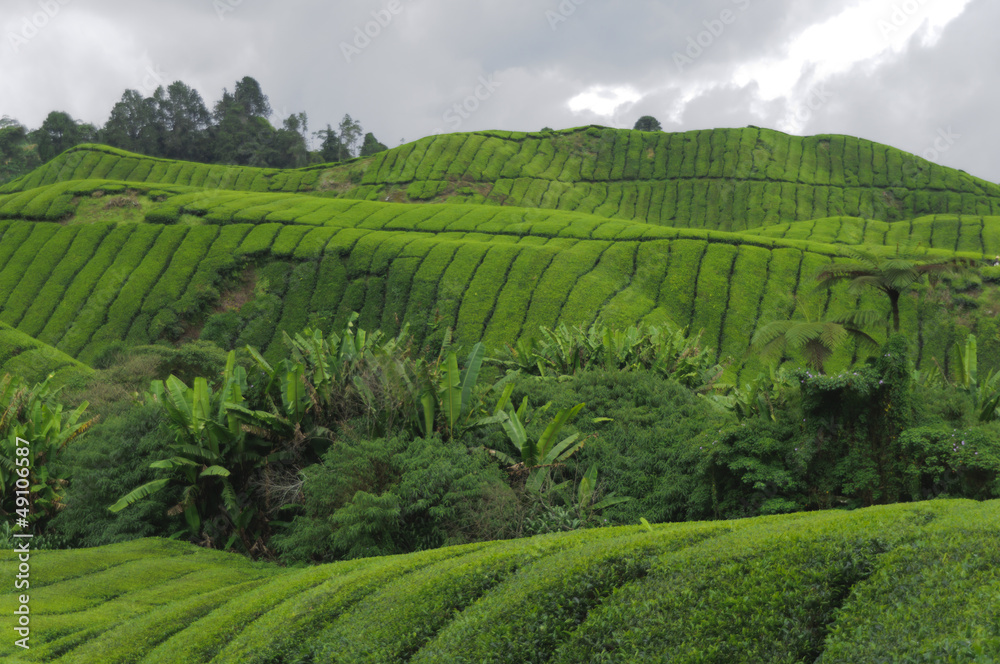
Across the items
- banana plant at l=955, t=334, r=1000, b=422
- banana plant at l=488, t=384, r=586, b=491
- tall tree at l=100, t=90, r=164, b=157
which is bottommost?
banana plant at l=488, t=384, r=586, b=491

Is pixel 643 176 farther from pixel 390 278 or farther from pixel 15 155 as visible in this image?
pixel 15 155

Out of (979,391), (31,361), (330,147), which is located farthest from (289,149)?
(979,391)

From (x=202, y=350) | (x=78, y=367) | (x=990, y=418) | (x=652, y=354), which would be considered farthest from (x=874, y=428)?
(x=78, y=367)

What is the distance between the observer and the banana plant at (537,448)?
13.1m

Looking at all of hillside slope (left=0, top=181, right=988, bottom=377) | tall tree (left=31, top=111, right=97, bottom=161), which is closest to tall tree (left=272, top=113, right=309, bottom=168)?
tall tree (left=31, top=111, right=97, bottom=161)

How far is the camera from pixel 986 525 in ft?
16.1

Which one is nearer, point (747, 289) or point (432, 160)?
point (747, 289)

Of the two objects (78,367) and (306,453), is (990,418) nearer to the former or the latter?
(306,453)

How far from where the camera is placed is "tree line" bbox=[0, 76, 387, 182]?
104m

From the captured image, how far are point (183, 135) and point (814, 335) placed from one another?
112013mm

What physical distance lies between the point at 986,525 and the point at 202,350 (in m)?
25.9

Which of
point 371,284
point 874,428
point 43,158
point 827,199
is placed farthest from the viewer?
point 43,158

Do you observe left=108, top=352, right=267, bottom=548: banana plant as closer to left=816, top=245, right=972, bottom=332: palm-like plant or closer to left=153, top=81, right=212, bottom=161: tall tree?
left=816, top=245, right=972, bottom=332: palm-like plant

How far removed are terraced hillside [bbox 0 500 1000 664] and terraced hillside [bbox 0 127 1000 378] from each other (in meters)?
24.0
